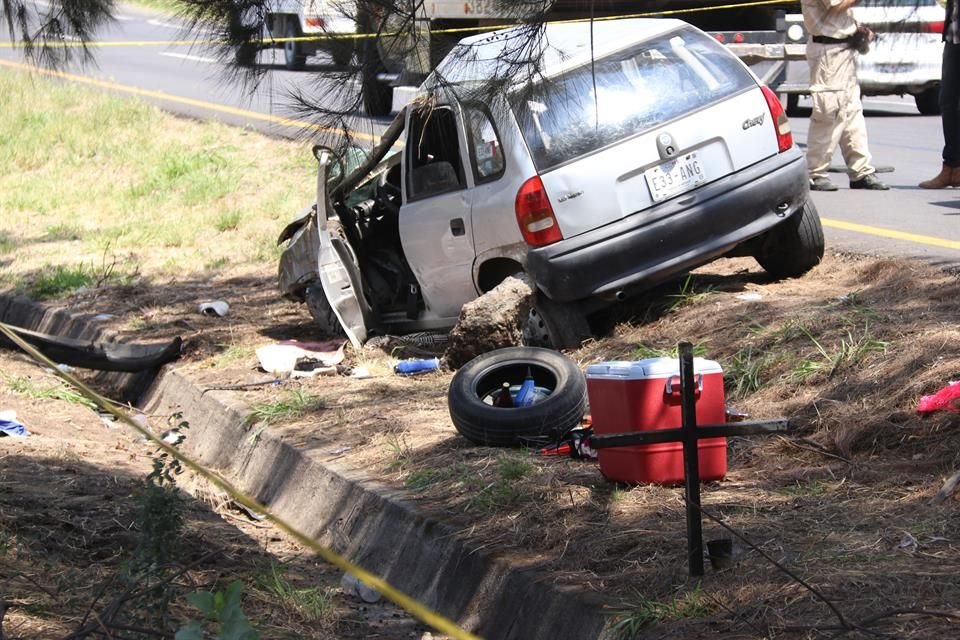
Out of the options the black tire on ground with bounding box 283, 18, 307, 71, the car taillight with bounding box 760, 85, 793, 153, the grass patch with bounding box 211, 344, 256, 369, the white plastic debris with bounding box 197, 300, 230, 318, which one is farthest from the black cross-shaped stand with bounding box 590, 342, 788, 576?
the white plastic debris with bounding box 197, 300, 230, 318

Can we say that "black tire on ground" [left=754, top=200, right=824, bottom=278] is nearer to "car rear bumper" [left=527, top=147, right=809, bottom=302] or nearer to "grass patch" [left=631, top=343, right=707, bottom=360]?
"car rear bumper" [left=527, top=147, right=809, bottom=302]

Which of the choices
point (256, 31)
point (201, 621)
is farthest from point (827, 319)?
point (201, 621)

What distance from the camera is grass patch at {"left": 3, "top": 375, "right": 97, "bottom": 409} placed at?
30.3ft

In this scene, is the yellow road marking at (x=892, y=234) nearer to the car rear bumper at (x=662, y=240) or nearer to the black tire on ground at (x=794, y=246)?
the black tire on ground at (x=794, y=246)

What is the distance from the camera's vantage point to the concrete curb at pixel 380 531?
4922mm

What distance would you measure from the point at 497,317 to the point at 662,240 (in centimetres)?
105

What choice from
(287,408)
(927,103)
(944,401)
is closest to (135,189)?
(287,408)

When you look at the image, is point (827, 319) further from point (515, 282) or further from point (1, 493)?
point (1, 493)

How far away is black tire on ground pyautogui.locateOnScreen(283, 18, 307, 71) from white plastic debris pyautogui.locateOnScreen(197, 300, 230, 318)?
4701mm

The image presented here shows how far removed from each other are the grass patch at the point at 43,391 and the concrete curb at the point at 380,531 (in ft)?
1.82

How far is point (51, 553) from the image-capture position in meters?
5.41

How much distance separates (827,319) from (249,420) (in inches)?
133

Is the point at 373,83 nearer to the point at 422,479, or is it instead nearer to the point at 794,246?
the point at 422,479

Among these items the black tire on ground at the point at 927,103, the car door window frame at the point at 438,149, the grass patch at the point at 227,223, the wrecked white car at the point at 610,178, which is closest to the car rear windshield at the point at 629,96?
the wrecked white car at the point at 610,178
